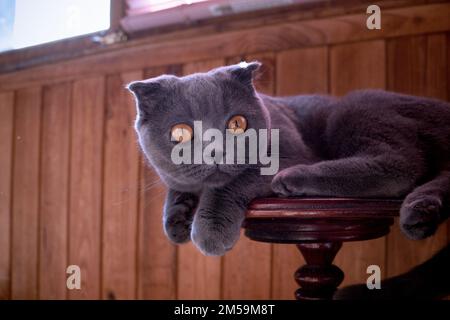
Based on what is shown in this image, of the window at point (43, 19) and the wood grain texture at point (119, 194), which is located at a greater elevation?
the window at point (43, 19)

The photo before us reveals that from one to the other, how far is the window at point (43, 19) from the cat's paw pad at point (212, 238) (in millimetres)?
513

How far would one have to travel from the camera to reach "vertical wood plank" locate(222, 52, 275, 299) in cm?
99

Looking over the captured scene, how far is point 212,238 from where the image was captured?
1.89ft

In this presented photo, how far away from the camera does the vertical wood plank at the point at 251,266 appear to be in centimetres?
99

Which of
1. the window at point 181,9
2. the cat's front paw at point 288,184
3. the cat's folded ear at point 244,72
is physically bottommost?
the cat's front paw at point 288,184

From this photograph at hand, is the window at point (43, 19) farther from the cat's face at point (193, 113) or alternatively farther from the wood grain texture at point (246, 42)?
the cat's face at point (193, 113)

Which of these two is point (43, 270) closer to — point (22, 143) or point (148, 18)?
point (22, 143)

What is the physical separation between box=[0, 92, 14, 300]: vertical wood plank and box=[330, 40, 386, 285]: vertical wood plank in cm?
70

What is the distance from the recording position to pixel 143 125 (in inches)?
26.0

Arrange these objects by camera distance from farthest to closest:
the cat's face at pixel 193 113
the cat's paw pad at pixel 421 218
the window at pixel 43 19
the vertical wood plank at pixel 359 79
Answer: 1. the vertical wood plank at pixel 359 79
2. the window at pixel 43 19
3. the cat's face at pixel 193 113
4. the cat's paw pad at pixel 421 218

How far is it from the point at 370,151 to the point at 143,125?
0.35 metres

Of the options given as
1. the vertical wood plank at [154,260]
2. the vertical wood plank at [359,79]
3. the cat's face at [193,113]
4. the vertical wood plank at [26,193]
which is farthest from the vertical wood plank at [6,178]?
the vertical wood plank at [359,79]

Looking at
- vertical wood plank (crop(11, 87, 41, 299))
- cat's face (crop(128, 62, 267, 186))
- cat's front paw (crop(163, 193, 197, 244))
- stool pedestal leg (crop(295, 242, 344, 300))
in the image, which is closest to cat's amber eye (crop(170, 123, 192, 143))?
cat's face (crop(128, 62, 267, 186))

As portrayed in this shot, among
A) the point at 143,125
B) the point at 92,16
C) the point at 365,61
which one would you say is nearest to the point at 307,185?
the point at 143,125
